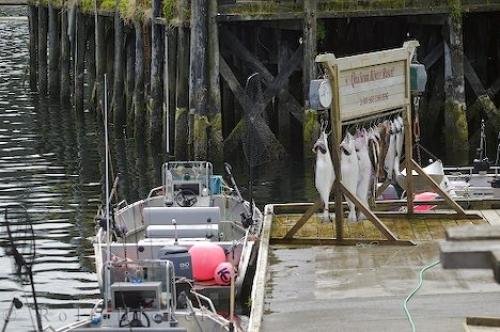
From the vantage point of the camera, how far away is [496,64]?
1128 inches

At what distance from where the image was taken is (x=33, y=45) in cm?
4441

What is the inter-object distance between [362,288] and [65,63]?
27.0 metres

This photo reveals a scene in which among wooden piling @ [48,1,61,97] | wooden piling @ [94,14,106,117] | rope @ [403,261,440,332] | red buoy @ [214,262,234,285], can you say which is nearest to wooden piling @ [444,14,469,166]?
red buoy @ [214,262,234,285]

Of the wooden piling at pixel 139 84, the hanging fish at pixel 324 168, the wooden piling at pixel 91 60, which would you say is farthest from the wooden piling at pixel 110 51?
the hanging fish at pixel 324 168

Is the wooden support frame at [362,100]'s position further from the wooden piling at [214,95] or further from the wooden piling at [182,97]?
the wooden piling at [182,97]

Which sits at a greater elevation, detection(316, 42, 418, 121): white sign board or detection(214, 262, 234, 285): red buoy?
detection(316, 42, 418, 121): white sign board

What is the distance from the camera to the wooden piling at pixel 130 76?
105ft

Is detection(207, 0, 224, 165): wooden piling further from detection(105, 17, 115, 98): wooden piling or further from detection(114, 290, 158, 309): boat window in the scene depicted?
detection(114, 290, 158, 309): boat window

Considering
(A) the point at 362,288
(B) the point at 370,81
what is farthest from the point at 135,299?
Answer: (B) the point at 370,81

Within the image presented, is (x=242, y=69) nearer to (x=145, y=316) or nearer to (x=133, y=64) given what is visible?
(x=133, y=64)

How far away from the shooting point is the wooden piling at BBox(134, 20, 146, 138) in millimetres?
30375

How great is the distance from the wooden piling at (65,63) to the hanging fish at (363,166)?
23.9 meters

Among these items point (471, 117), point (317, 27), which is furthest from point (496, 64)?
point (317, 27)

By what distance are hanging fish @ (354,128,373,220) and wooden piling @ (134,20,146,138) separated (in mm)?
15332
